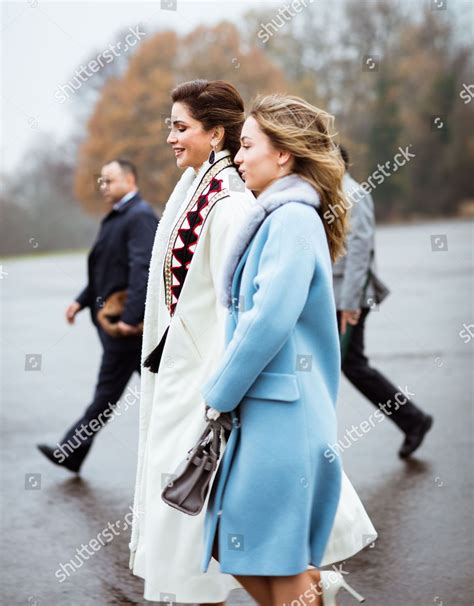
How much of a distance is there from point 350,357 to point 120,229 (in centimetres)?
160

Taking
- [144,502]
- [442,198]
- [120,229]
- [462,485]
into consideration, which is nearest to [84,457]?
[120,229]

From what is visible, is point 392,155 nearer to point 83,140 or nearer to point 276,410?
point 83,140

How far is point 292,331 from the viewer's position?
3.17 meters

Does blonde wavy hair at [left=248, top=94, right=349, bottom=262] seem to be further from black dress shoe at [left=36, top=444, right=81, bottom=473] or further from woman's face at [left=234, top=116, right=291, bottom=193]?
black dress shoe at [left=36, top=444, right=81, bottom=473]

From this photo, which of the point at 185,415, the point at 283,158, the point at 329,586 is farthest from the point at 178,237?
the point at 329,586

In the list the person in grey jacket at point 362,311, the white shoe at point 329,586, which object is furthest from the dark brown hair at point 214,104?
the person in grey jacket at point 362,311

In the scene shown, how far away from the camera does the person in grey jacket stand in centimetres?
649

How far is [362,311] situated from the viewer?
265 inches

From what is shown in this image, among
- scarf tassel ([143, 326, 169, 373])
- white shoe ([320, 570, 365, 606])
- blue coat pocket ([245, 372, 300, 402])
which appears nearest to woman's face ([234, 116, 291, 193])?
blue coat pocket ([245, 372, 300, 402])

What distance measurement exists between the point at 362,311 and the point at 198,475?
12.1 feet

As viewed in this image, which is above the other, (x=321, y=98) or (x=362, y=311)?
(x=362, y=311)

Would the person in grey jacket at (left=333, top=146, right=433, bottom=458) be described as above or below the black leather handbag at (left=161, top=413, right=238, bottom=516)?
below

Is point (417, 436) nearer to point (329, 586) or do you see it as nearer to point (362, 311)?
point (362, 311)

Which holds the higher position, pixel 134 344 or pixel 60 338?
pixel 134 344
